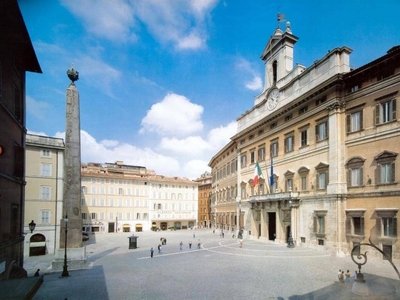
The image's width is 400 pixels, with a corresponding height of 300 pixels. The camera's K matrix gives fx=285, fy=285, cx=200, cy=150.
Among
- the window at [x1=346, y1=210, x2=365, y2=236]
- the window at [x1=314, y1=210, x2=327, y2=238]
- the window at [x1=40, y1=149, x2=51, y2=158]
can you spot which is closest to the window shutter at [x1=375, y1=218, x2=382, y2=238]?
the window at [x1=346, y1=210, x2=365, y2=236]

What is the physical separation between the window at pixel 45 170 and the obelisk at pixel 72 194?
41.1 feet

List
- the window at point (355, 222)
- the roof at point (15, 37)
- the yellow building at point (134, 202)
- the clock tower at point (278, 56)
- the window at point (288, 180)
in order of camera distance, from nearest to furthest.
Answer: the roof at point (15, 37) → the window at point (355, 222) → the window at point (288, 180) → the clock tower at point (278, 56) → the yellow building at point (134, 202)

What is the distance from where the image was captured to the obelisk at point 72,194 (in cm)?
2038

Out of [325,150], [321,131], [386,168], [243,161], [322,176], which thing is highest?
[321,131]

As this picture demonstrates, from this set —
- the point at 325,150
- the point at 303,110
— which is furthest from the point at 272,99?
the point at 325,150

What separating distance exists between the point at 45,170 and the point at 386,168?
1269 inches

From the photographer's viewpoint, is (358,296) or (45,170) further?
(45,170)

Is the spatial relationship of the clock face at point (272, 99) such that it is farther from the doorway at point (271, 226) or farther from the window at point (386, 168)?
the window at point (386, 168)

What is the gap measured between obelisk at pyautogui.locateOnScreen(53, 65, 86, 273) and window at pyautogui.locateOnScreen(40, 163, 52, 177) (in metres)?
12.5

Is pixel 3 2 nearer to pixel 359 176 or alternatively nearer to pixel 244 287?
pixel 244 287

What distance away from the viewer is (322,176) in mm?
26188

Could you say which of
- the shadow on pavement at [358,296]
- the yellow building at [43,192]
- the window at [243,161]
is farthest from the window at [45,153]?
the shadow on pavement at [358,296]

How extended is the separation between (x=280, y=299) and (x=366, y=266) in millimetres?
10729

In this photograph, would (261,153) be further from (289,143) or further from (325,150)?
(325,150)
